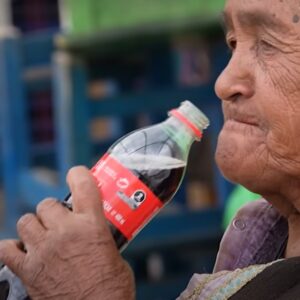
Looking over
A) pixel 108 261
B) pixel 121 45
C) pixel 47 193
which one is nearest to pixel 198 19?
pixel 121 45

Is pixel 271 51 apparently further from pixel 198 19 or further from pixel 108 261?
pixel 198 19

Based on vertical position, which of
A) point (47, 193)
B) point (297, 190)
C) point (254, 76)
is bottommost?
point (47, 193)

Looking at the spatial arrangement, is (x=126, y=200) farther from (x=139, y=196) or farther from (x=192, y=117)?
(x=192, y=117)

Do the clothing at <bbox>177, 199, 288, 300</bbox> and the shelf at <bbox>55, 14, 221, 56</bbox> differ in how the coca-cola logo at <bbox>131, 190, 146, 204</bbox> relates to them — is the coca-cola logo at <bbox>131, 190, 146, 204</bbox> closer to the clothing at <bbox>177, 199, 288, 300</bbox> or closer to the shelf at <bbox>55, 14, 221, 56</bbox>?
the clothing at <bbox>177, 199, 288, 300</bbox>

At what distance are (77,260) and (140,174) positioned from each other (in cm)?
17

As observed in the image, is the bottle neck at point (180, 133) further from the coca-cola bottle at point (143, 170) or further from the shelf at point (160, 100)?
the shelf at point (160, 100)

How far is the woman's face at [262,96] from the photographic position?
4.38 ft

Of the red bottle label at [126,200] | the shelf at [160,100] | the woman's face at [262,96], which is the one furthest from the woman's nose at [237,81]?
the shelf at [160,100]

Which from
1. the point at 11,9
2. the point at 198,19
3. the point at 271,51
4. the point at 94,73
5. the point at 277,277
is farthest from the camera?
the point at 11,9

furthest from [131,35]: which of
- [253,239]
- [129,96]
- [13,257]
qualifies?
[13,257]

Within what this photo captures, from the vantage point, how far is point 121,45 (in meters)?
3.27

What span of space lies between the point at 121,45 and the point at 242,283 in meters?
2.11

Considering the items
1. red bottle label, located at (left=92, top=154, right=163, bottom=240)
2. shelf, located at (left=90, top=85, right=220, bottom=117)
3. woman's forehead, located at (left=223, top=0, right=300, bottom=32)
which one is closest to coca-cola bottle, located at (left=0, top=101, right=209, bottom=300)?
red bottle label, located at (left=92, top=154, right=163, bottom=240)

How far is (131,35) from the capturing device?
3156mm
